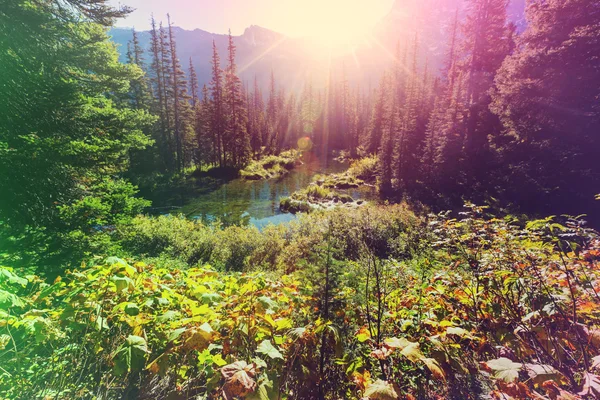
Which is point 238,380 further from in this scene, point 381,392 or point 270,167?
point 270,167

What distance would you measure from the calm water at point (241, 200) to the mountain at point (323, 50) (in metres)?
105

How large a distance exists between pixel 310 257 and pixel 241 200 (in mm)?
20723

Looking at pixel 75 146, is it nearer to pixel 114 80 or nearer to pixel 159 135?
pixel 114 80

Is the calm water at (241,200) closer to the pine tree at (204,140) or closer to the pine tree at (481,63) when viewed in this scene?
the pine tree at (204,140)

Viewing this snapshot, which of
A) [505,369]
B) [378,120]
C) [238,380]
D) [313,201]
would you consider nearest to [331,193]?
[313,201]

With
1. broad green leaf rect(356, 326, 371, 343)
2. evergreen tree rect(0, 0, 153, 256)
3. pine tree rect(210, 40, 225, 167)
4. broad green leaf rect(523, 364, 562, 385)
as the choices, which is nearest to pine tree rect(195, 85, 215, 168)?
pine tree rect(210, 40, 225, 167)

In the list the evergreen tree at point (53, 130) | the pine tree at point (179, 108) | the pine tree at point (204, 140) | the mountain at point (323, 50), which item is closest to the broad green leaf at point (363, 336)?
the evergreen tree at point (53, 130)

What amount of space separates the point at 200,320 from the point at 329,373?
1291 mm

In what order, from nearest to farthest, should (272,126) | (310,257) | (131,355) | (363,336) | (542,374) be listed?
(542,374)
(131,355)
(363,336)
(310,257)
(272,126)

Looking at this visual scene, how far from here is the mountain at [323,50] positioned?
445ft

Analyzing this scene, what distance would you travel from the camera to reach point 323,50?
171875 millimetres

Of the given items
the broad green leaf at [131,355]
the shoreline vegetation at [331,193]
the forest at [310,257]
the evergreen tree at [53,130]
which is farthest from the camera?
the shoreline vegetation at [331,193]

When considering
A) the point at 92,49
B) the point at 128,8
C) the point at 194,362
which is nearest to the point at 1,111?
the point at 92,49

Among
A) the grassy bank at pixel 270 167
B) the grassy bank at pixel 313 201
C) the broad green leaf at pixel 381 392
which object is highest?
the broad green leaf at pixel 381 392
